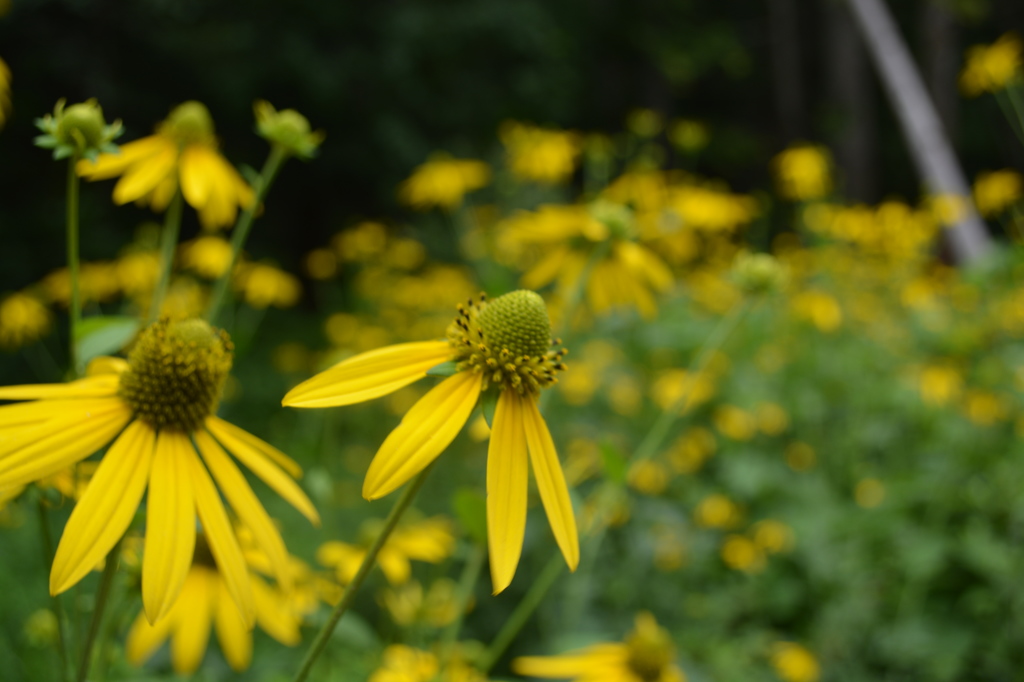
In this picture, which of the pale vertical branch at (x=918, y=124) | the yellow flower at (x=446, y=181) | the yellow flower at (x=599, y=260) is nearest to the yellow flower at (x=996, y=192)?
the pale vertical branch at (x=918, y=124)

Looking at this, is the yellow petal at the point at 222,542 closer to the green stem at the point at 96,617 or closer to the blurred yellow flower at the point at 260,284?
the green stem at the point at 96,617

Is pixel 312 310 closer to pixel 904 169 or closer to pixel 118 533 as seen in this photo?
pixel 118 533

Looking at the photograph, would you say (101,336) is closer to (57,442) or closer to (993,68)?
(57,442)

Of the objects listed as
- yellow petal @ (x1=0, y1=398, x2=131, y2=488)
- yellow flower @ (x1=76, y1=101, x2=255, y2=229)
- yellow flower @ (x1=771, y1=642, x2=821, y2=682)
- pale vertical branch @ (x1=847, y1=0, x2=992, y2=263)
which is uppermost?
pale vertical branch @ (x1=847, y1=0, x2=992, y2=263)

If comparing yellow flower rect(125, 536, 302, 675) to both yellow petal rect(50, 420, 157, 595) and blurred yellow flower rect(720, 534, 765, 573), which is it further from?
blurred yellow flower rect(720, 534, 765, 573)

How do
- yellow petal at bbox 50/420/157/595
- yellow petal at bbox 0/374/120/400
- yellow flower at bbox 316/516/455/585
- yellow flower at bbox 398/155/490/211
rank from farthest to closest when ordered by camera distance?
yellow flower at bbox 398/155/490/211 → yellow flower at bbox 316/516/455/585 → yellow petal at bbox 0/374/120/400 → yellow petal at bbox 50/420/157/595

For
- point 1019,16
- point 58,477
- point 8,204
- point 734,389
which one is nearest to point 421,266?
point 8,204

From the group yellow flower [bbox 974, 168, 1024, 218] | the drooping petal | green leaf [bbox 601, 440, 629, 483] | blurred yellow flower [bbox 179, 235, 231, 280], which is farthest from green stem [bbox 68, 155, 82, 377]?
yellow flower [bbox 974, 168, 1024, 218]
